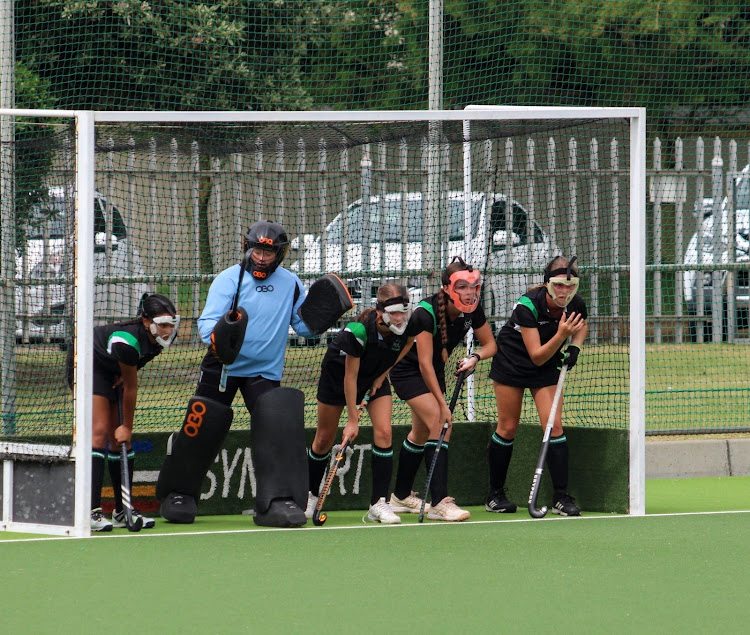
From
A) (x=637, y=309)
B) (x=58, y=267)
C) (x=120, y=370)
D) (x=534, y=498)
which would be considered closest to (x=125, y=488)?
(x=120, y=370)

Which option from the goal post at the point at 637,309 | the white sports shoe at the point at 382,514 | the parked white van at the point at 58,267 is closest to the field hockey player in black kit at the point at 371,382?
the white sports shoe at the point at 382,514

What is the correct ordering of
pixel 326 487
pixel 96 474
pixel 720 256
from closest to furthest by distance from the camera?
pixel 96 474, pixel 326 487, pixel 720 256

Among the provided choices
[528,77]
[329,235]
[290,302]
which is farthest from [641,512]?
[528,77]

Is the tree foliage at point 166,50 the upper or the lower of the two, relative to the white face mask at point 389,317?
upper

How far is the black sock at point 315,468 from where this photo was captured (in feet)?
25.6

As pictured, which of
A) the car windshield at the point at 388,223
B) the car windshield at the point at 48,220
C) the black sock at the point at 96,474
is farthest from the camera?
the car windshield at the point at 388,223

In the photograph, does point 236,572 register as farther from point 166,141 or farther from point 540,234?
point 540,234

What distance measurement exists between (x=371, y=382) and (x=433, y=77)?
272 centimetres

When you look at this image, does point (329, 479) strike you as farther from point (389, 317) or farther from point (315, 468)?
point (389, 317)

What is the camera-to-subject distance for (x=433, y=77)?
31.0 ft

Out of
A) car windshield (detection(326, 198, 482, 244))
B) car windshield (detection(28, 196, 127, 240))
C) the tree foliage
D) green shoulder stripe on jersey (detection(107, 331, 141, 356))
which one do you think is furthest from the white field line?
the tree foliage

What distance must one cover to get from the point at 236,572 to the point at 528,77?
10.1 meters

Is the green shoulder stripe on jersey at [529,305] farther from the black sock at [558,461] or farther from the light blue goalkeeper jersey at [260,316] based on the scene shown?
the light blue goalkeeper jersey at [260,316]

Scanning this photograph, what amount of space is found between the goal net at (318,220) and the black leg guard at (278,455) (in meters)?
0.98
